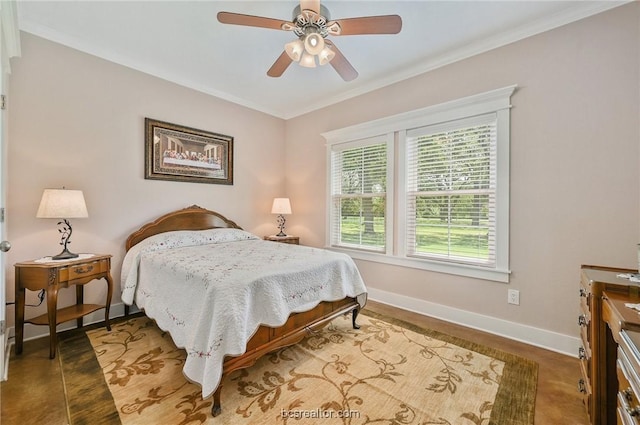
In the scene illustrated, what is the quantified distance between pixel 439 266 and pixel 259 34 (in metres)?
2.93

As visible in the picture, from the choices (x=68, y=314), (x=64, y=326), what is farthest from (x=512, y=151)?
(x=64, y=326)

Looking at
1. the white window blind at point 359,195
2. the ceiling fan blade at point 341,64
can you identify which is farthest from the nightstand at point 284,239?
the ceiling fan blade at point 341,64

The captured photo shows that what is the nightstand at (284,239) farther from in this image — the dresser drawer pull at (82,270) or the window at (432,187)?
the dresser drawer pull at (82,270)

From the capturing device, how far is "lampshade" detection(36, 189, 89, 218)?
2.20 meters

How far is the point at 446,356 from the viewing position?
2.14 m

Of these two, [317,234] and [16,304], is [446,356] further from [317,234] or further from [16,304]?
[16,304]

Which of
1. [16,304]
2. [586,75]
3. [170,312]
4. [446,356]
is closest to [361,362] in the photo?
[446,356]

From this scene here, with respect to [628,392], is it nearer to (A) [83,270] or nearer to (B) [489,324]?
(B) [489,324]

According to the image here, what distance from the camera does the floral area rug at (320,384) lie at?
1.51 meters

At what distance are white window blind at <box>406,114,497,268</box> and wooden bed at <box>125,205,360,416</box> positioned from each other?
3.81 ft

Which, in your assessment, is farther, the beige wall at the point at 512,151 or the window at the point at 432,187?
the window at the point at 432,187

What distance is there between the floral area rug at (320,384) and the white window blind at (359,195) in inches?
56.0

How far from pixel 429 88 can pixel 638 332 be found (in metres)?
2.76

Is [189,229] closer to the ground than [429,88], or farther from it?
closer to the ground
